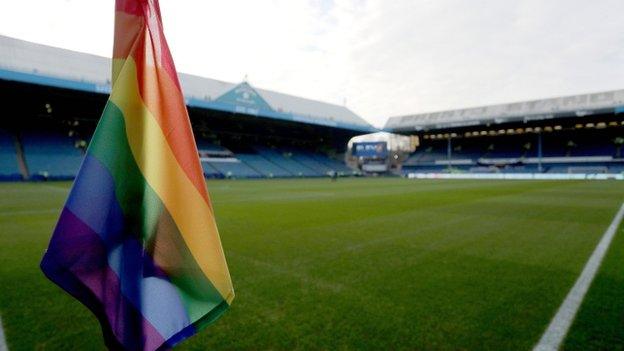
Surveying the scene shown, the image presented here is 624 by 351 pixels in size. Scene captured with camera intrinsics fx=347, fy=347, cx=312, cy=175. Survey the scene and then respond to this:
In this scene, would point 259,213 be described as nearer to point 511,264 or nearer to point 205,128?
point 511,264

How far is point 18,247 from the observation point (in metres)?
5.57

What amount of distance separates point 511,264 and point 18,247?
7455 mm

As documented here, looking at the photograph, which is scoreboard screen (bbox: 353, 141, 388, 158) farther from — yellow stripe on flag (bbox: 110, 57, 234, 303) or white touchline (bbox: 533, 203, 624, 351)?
yellow stripe on flag (bbox: 110, 57, 234, 303)

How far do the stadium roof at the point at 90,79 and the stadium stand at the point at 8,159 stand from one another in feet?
21.7

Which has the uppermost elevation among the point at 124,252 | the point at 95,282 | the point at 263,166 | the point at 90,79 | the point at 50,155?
the point at 90,79

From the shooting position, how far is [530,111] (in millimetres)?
44656

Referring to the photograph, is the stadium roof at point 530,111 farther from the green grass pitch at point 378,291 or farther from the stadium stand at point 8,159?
the stadium stand at point 8,159

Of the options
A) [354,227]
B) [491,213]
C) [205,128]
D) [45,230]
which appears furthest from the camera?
[205,128]

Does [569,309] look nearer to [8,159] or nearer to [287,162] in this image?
[8,159]

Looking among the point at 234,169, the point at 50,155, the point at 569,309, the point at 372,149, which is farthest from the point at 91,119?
the point at 569,309

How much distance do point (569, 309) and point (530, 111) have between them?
4978 centimetres

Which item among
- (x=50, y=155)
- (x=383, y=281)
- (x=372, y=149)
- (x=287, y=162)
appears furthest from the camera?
(x=372, y=149)

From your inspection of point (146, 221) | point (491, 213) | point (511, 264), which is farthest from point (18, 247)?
point (491, 213)

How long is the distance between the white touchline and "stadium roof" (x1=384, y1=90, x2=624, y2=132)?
41.9 metres
